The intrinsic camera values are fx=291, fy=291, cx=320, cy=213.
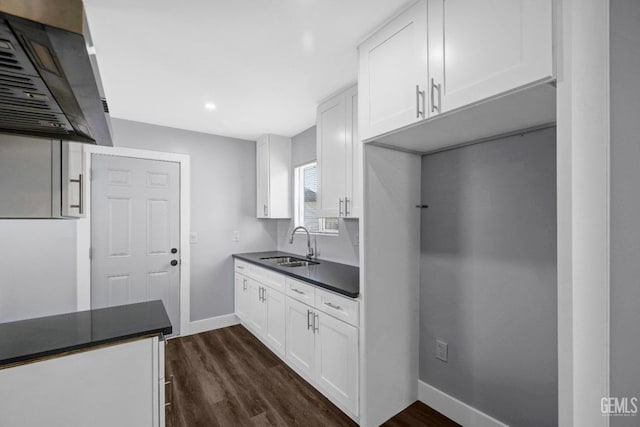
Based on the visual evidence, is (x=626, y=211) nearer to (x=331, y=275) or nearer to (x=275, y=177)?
(x=331, y=275)

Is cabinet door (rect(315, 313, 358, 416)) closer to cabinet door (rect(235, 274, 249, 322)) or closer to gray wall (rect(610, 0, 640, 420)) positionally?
gray wall (rect(610, 0, 640, 420))

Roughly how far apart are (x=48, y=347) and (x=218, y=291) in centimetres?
256

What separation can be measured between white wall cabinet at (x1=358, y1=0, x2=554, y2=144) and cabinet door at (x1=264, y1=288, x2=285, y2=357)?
1.76m

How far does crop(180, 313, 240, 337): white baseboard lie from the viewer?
3.51 meters

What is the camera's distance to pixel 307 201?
361 centimetres

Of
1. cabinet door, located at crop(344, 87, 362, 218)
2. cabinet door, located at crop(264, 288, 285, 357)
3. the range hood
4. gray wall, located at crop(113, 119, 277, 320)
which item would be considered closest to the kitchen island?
the range hood

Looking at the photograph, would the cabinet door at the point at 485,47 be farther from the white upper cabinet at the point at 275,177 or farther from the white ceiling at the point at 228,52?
the white upper cabinet at the point at 275,177

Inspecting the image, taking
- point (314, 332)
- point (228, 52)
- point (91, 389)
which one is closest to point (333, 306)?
point (314, 332)

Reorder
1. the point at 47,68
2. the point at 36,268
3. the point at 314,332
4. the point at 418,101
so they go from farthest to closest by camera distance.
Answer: the point at 36,268, the point at 314,332, the point at 418,101, the point at 47,68

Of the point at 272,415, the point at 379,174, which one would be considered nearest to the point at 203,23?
the point at 379,174

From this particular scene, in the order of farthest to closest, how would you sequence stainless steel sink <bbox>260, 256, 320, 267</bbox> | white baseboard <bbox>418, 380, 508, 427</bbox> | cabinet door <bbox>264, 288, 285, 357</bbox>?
1. stainless steel sink <bbox>260, 256, 320, 267</bbox>
2. cabinet door <bbox>264, 288, 285, 357</bbox>
3. white baseboard <bbox>418, 380, 508, 427</bbox>

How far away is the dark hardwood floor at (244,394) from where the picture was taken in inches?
79.0

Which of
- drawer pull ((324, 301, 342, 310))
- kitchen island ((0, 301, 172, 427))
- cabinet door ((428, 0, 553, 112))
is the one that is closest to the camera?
cabinet door ((428, 0, 553, 112))

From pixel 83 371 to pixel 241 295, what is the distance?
2.33 m
